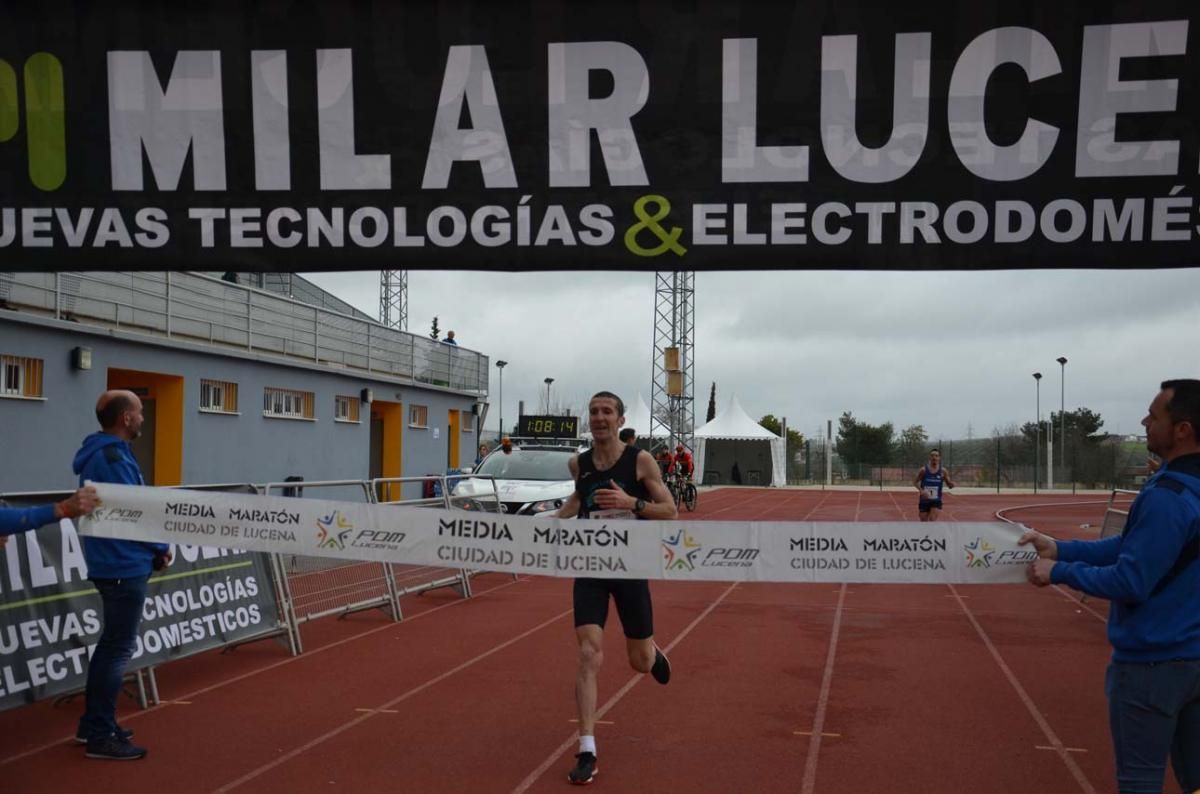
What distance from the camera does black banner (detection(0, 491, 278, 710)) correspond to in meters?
6.74

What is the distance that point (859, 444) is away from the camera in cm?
7738

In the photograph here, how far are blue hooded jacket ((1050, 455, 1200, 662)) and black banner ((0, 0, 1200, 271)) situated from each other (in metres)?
1.39

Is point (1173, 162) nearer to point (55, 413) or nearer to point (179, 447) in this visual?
point (55, 413)

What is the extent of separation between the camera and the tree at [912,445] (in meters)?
67.6

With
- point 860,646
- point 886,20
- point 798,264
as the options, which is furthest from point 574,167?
point 860,646

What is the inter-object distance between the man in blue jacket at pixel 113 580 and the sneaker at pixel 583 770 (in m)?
2.45

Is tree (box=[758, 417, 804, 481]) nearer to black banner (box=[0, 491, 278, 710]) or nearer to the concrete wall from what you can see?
the concrete wall

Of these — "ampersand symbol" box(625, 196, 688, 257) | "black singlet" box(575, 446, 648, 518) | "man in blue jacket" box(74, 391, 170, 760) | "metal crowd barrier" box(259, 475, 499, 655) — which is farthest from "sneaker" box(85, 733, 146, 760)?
"ampersand symbol" box(625, 196, 688, 257)

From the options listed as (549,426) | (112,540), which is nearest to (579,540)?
(112,540)

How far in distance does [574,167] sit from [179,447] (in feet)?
51.5

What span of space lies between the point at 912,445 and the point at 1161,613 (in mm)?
70694

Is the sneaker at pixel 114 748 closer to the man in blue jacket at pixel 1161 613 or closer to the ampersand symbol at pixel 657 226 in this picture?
the ampersand symbol at pixel 657 226

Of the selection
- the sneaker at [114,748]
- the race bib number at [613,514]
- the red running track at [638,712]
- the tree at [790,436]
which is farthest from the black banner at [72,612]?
the tree at [790,436]

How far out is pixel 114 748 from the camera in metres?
6.24
